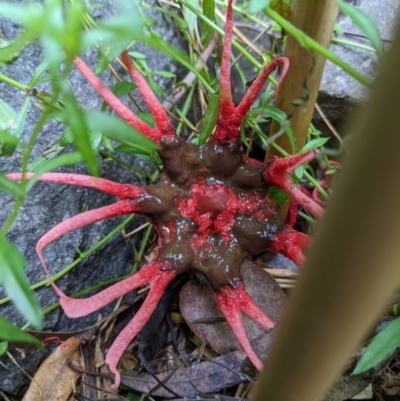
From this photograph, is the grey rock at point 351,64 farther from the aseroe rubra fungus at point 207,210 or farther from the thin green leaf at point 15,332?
the thin green leaf at point 15,332

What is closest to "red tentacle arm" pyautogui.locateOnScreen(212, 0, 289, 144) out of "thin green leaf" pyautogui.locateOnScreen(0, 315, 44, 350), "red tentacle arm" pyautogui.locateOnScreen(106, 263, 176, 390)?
"red tentacle arm" pyautogui.locateOnScreen(106, 263, 176, 390)

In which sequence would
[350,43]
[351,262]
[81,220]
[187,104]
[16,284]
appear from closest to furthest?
[351,262]
[16,284]
[81,220]
[350,43]
[187,104]

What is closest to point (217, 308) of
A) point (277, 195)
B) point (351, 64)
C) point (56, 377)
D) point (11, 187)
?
point (277, 195)

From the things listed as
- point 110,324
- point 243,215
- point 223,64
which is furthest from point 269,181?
point 110,324

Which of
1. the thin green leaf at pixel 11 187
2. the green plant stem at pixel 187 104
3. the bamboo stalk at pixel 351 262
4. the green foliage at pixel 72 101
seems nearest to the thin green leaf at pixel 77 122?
the green foliage at pixel 72 101

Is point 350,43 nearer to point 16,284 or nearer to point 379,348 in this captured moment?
point 379,348

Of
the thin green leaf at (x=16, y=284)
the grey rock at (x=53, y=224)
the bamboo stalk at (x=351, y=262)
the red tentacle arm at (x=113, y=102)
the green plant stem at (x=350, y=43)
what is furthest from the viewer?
the green plant stem at (x=350, y=43)
